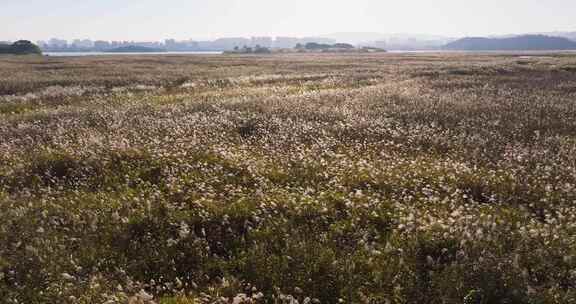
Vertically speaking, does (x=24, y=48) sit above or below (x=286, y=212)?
above

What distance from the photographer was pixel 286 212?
881cm

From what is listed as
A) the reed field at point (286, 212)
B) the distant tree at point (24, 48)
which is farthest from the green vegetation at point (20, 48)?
the reed field at point (286, 212)

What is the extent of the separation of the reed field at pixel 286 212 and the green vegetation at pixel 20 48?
140689 millimetres

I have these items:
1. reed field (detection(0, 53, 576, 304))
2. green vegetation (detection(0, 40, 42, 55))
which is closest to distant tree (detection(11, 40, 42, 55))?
green vegetation (detection(0, 40, 42, 55))

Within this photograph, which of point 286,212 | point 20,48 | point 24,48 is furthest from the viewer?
point 24,48

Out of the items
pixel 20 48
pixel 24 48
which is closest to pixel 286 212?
pixel 20 48

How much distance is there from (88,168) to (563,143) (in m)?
13.6

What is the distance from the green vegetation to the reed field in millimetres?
140689

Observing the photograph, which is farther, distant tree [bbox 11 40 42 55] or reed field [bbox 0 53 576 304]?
distant tree [bbox 11 40 42 55]

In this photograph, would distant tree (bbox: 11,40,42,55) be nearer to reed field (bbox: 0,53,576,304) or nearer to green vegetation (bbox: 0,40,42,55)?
green vegetation (bbox: 0,40,42,55)

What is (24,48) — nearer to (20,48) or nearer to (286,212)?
(20,48)

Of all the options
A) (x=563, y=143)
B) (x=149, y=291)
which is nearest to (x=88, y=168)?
(x=149, y=291)

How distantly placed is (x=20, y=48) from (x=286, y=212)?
154 m

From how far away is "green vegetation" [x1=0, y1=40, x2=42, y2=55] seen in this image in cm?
13559
